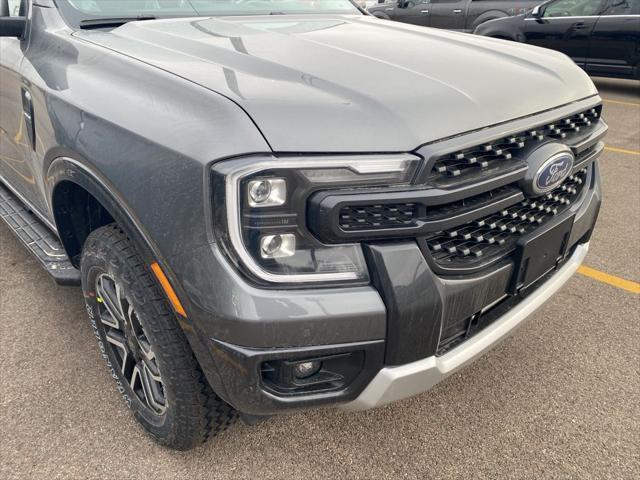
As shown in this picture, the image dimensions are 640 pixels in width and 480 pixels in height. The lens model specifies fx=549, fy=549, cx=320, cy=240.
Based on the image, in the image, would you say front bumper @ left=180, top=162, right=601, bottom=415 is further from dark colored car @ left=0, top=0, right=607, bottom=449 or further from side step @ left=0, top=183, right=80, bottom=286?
side step @ left=0, top=183, right=80, bottom=286

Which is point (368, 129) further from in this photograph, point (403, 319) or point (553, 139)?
point (553, 139)

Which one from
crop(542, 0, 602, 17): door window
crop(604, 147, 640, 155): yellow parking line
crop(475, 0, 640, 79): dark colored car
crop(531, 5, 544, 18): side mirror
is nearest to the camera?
crop(604, 147, 640, 155): yellow parking line

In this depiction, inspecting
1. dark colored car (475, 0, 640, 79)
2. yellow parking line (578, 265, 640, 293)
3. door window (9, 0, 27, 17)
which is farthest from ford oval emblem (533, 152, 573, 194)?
dark colored car (475, 0, 640, 79)

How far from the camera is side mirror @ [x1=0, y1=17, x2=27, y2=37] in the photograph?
2.34 metres

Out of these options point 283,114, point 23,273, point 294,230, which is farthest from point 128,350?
point 23,273

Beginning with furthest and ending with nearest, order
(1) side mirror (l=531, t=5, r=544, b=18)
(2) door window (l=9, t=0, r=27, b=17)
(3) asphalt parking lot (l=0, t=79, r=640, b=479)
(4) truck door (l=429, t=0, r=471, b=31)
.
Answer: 1. (4) truck door (l=429, t=0, r=471, b=31)
2. (1) side mirror (l=531, t=5, r=544, b=18)
3. (2) door window (l=9, t=0, r=27, b=17)
4. (3) asphalt parking lot (l=0, t=79, r=640, b=479)

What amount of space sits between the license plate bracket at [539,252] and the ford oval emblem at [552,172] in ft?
0.51

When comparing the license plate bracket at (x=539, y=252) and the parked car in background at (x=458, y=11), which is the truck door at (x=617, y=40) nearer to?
the parked car in background at (x=458, y=11)

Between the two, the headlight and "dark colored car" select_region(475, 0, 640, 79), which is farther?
"dark colored car" select_region(475, 0, 640, 79)

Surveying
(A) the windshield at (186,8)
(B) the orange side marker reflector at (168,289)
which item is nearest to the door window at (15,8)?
(A) the windshield at (186,8)

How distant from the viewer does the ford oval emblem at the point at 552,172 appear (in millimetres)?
1732

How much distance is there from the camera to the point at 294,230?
1.42m

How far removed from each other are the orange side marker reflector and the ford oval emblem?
44.8 inches

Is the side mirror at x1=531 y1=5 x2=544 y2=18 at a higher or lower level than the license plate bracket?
higher
